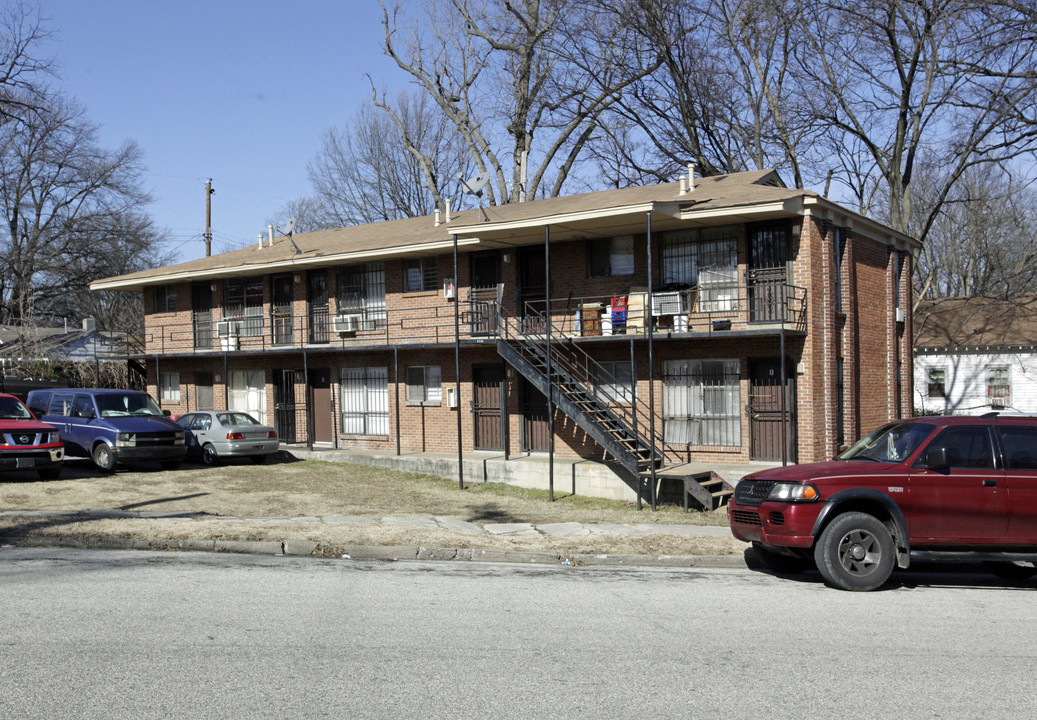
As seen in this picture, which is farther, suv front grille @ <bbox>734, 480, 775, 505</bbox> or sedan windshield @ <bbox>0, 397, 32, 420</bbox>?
sedan windshield @ <bbox>0, 397, 32, 420</bbox>

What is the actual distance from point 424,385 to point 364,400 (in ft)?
7.52

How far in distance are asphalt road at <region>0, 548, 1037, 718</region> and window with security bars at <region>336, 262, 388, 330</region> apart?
15.1 m

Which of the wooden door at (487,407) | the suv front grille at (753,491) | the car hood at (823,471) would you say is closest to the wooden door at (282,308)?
the wooden door at (487,407)

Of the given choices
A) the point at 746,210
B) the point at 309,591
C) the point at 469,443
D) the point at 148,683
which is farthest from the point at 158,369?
the point at 148,683

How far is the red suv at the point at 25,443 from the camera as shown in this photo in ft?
57.7

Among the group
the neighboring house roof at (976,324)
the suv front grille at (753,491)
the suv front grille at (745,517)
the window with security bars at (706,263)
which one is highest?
the window with security bars at (706,263)

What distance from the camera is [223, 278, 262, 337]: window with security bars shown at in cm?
2777

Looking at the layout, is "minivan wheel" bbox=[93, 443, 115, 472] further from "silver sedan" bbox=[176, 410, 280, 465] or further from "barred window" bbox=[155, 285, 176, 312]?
"barred window" bbox=[155, 285, 176, 312]

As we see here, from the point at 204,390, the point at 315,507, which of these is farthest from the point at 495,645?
the point at 204,390

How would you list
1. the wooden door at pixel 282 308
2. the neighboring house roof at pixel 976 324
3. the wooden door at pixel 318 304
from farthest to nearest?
the neighboring house roof at pixel 976 324
the wooden door at pixel 282 308
the wooden door at pixel 318 304

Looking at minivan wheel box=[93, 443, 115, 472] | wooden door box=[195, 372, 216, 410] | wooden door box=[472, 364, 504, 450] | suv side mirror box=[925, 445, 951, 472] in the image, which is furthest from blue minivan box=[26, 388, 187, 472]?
suv side mirror box=[925, 445, 951, 472]

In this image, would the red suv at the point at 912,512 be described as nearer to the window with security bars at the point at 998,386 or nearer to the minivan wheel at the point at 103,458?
the minivan wheel at the point at 103,458

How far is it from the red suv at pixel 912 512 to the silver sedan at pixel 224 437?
53.1 feet

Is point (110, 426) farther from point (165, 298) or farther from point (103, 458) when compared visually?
point (165, 298)
